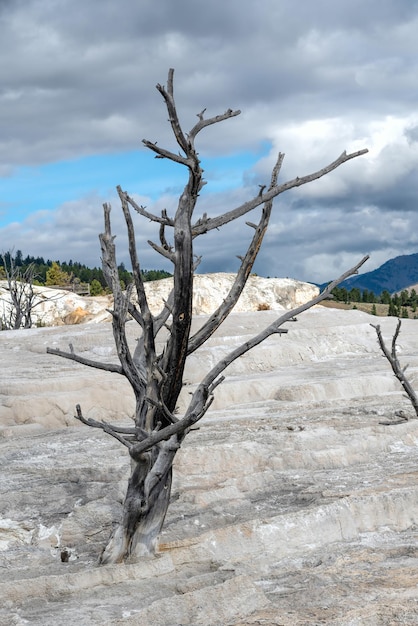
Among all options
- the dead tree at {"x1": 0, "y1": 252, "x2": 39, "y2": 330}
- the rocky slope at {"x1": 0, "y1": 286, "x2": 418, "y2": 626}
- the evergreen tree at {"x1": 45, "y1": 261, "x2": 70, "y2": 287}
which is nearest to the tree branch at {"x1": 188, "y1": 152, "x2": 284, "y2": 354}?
the rocky slope at {"x1": 0, "y1": 286, "x2": 418, "y2": 626}

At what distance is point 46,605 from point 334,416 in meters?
11.5

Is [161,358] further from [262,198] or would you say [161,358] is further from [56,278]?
[56,278]

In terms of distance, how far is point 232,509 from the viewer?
1158 cm

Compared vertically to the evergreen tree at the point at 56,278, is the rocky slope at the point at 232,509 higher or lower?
lower

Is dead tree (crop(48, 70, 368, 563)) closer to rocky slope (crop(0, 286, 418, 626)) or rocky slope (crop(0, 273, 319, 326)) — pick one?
rocky slope (crop(0, 286, 418, 626))

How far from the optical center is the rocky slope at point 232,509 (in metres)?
8.08

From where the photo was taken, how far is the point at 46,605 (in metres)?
8.26

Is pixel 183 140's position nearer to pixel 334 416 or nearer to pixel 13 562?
pixel 13 562

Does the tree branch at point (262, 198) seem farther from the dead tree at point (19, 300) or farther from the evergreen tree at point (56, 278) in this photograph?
the evergreen tree at point (56, 278)

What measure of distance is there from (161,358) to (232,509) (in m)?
3.23

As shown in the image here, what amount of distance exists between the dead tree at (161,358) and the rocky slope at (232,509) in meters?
0.58

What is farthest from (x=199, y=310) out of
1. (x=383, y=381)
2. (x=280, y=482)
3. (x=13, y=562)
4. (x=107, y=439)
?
(x=13, y=562)

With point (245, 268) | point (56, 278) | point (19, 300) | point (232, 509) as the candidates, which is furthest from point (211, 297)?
point (245, 268)

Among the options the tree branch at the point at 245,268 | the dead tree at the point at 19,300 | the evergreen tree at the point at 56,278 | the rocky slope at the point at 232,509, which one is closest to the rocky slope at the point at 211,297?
the dead tree at the point at 19,300
